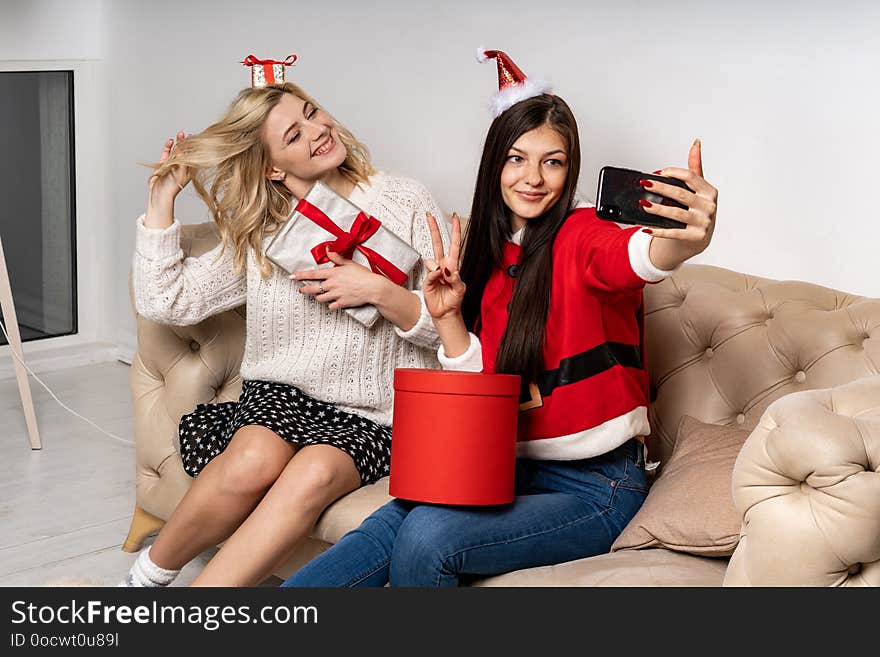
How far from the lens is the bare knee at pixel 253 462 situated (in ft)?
6.98

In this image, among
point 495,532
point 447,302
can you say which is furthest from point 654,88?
point 495,532

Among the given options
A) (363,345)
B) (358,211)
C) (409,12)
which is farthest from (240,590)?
(409,12)

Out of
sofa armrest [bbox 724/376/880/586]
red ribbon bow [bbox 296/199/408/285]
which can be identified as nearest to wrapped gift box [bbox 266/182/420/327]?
red ribbon bow [bbox 296/199/408/285]

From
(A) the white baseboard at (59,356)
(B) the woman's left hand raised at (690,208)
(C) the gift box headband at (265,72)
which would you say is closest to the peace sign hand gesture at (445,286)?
(B) the woman's left hand raised at (690,208)

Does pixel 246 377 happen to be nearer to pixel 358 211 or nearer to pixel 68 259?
pixel 358 211

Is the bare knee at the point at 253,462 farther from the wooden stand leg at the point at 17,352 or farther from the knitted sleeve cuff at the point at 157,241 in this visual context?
the wooden stand leg at the point at 17,352

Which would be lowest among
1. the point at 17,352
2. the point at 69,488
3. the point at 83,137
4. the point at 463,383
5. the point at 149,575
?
the point at 69,488

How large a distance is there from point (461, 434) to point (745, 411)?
629 mm

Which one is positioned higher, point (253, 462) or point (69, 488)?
point (253, 462)

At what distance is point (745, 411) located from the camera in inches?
83.0

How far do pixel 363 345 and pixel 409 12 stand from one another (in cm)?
117

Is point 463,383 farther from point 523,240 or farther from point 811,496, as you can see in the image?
point 811,496

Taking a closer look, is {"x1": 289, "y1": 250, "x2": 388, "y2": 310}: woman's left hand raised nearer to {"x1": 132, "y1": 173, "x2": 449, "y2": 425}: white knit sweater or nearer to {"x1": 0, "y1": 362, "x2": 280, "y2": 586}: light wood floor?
{"x1": 132, "y1": 173, "x2": 449, "y2": 425}: white knit sweater

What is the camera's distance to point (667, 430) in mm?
2203
